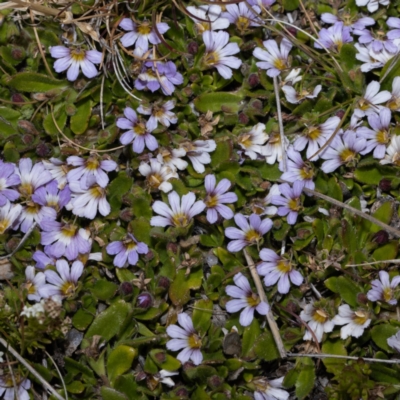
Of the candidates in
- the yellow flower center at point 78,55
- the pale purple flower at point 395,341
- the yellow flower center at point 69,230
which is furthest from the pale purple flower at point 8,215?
the pale purple flower at point 395,341

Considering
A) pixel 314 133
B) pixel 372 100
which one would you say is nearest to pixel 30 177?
pixel 314 133

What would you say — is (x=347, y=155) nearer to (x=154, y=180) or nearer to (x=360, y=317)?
(x=360, y=317)

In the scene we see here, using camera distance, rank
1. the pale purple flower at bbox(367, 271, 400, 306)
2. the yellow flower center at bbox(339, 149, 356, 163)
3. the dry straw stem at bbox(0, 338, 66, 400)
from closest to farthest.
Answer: the dry straw stem at bbox(0, 338, 66, 400) < the pale purple flower at bbox(367, 271, 400, 306) < the yellow flower center at bbox(339, 149, 356, 163)

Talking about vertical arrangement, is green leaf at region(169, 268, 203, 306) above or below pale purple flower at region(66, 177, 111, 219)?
below

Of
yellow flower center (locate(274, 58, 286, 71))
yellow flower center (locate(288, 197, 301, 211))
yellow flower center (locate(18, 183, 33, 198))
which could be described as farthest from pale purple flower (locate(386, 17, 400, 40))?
yellow flower center (locate(18, 183, 33, 198))

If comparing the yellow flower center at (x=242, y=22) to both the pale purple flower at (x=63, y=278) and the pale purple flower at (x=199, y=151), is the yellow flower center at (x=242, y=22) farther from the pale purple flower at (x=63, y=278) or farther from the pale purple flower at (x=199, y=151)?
the pale purple flower at (x=63, y=278)

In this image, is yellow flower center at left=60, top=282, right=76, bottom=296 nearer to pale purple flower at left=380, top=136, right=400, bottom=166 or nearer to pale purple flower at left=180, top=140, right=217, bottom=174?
pale purple flower at left=180, top=140, right=217, bottom=174

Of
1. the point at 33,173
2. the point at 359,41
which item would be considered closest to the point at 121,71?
the point at 33,173
